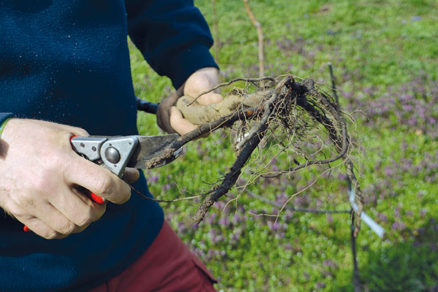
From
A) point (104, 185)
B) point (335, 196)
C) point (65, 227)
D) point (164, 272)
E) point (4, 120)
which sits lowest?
point (335, 196)

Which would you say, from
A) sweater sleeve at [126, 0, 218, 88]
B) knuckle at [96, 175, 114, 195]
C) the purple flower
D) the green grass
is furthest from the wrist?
the purple flower

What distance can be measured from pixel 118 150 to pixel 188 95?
2.71 ft

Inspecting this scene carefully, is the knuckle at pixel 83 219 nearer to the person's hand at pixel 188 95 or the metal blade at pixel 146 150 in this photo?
the metal blade at pixel 146 150

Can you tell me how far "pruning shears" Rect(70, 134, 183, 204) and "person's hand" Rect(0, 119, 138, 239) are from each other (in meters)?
0.04

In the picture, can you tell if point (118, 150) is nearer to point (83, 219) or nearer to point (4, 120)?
point (83, 219)

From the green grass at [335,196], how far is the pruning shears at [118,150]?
92cm

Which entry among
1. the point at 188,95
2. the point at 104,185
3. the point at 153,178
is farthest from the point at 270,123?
the point at 153,178

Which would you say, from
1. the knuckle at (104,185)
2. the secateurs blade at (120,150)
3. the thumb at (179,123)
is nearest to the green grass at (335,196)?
the thumb at (179,123)

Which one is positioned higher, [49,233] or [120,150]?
[120,150]

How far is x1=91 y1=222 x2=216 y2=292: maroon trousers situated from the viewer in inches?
67.8

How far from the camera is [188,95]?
2.00 meters

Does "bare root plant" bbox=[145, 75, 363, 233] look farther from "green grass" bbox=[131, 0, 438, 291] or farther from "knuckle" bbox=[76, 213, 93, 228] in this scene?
"knuckle" bbox=[76, 213, 93, 228]

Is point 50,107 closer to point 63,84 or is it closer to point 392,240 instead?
point 63,84

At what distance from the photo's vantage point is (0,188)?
3.73 feet
